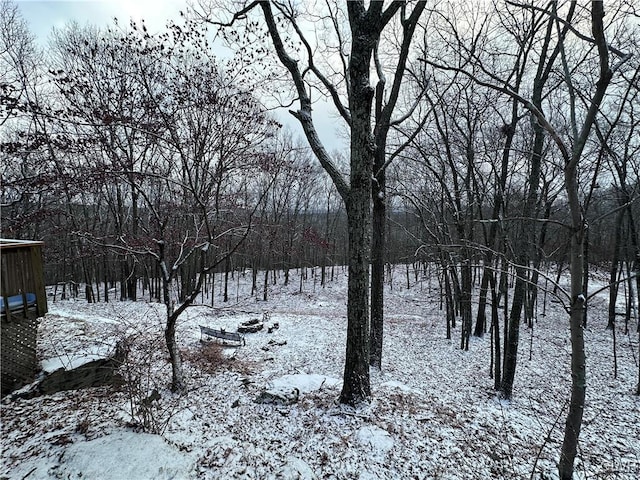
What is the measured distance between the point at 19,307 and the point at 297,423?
4.86 metres

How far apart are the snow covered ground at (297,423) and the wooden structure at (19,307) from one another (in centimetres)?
40

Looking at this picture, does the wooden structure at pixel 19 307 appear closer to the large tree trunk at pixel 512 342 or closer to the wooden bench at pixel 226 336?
the wooden bench at pixel 226 336

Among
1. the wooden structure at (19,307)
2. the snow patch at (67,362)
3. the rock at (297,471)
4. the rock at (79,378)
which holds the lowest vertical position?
the rock at (297,471)

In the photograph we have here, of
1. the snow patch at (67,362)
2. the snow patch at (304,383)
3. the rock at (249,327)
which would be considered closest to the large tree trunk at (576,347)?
the snow patch at (304,383)

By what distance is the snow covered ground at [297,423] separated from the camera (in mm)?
3193

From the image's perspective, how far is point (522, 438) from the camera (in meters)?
4.20

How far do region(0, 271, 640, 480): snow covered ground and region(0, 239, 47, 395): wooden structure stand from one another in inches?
15.7

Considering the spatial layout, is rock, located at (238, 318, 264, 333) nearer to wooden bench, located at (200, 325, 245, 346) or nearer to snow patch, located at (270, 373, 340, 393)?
wooden bench, located at (200, 325, 245, 346)

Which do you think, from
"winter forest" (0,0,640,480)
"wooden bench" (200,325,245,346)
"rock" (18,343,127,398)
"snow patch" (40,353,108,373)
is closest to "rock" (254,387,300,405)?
"winter forest" (0,0,640,480)

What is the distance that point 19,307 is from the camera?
15.2 feet

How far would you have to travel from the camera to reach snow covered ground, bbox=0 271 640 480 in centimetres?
319

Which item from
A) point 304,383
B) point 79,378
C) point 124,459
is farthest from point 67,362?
point 304,383

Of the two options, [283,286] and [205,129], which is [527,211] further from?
[283,286]

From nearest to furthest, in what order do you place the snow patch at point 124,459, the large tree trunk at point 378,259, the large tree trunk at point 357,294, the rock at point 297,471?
1. the snow patch at point 124,459
2. the rock at point 297,471
3. the large tree trunk at point 357,294
4. the large tree trunk at point 378,259
